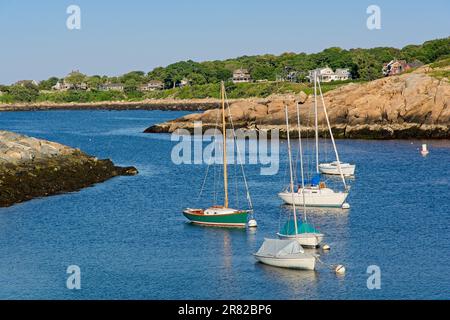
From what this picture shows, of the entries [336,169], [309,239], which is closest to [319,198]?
[309,239]

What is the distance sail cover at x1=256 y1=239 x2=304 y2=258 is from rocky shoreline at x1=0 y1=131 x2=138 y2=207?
21.0 m

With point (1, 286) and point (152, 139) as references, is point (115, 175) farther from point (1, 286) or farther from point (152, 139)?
point (152, 139)

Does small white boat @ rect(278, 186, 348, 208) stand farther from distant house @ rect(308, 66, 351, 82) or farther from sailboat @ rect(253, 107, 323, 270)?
distant house @ rect(308, 66, 351, 82)

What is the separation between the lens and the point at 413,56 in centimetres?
17375

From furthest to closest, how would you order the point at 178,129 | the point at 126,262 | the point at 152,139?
the point at 178,129 < the point at 152,139 < the point at 126,262

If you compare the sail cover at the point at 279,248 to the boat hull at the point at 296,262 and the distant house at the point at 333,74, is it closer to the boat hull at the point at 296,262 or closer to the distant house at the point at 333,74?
the boat hull at the point at 296,262

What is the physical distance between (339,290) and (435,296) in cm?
374

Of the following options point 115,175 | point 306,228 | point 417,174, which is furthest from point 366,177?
point 306,228

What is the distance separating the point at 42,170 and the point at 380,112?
49.3 meters

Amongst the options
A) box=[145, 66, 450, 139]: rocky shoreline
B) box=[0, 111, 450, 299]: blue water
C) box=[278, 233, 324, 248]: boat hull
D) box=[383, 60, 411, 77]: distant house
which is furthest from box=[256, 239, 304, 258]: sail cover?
box=[383, 60, 411, 77]: distant house

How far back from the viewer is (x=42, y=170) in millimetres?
60438

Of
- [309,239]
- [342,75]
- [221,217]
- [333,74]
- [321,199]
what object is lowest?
[309,239]

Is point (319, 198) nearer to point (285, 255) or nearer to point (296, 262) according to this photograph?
point (285, 255)

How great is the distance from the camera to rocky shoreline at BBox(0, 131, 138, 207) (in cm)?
5535
